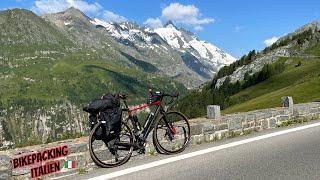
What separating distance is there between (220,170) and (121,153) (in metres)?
2.53

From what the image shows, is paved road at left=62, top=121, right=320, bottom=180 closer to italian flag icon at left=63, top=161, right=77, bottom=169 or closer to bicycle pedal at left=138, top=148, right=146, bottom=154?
bicycle pedal at left=138, top=148, right=146, bottom=154

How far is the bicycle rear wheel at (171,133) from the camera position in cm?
1240

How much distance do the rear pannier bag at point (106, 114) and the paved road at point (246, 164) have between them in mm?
903

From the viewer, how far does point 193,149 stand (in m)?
13.2

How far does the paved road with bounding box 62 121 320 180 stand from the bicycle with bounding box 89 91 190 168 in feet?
1.07

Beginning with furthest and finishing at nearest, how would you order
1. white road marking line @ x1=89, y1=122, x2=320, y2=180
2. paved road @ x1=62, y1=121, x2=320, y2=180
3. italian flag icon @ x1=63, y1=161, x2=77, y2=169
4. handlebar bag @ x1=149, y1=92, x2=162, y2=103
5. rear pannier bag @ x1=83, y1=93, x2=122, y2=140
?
handlebar bag @ x1=149, y1=92, x2=162, y2=103
rear pannier bag @ x1=83, y1=93, x2=122, y2=140
italian flag icon @ x1=63, y1=161, x2=77, y2=169
white road marking line @ x1=89, y1=122, x2=320, y2=180
paved road @ x1=62, y1=121, x2=320, y2=180

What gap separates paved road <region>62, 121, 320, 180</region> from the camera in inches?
394

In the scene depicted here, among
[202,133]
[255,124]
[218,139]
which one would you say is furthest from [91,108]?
[255,124]

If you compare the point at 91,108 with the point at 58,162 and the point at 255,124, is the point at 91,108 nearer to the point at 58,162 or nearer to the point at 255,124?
the point at 58,162

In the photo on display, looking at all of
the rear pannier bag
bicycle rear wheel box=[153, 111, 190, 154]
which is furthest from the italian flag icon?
bicycle rear wheel box=[153, 111, 190, 154]

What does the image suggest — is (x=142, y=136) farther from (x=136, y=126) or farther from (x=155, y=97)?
(x=155, y=97)

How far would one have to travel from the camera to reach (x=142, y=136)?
38.7ft

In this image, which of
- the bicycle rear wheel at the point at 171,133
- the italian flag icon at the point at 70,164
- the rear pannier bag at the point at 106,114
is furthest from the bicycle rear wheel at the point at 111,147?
the bicycle rear wheel at the point at 171,133

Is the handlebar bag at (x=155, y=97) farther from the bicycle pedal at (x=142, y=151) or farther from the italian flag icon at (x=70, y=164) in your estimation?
the italian flag icon at (x=70, y=164)
